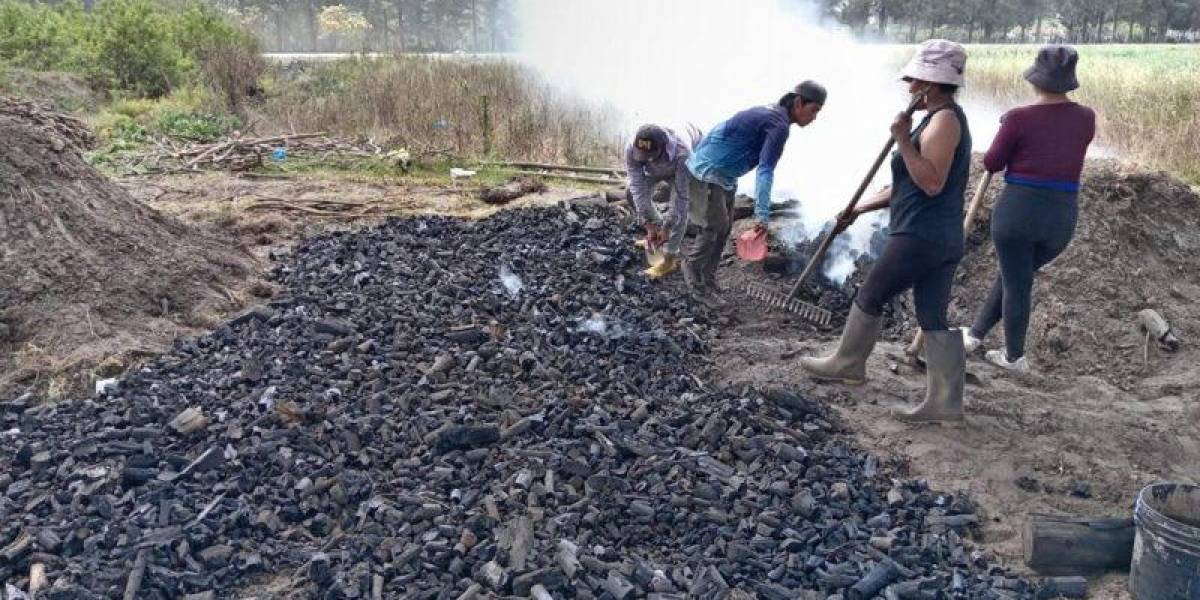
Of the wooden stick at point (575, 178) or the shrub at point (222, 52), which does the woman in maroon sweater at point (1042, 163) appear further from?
the shrub at point (222, 52)

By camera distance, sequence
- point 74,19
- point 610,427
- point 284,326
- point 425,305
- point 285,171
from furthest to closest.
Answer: point 74,19, point 285,171, point 425,305, point 284,326, point 610,427

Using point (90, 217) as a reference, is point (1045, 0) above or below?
above

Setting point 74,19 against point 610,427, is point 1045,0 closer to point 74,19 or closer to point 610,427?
point 74,19

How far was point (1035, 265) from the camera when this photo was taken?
5.05 metres

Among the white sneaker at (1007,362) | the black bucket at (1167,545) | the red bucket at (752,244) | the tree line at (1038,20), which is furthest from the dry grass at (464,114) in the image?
the tree line at (1038,20)

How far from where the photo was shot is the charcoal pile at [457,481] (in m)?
3.33

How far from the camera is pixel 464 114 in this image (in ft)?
48.4

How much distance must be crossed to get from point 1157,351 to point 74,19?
2736cm

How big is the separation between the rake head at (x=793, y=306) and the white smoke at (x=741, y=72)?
0.90 metres

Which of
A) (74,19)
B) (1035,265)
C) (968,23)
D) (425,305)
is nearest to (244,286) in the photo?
(425,305)

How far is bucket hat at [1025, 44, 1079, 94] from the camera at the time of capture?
4.63m

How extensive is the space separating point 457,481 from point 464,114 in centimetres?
1168

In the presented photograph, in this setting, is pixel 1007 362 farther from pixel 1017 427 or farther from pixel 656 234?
pixel 656 234

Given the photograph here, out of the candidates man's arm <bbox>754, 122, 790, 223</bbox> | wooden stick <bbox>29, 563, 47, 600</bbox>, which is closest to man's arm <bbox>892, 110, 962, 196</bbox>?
man's arm <bbox>754, 122, 790, 223</bbox>
